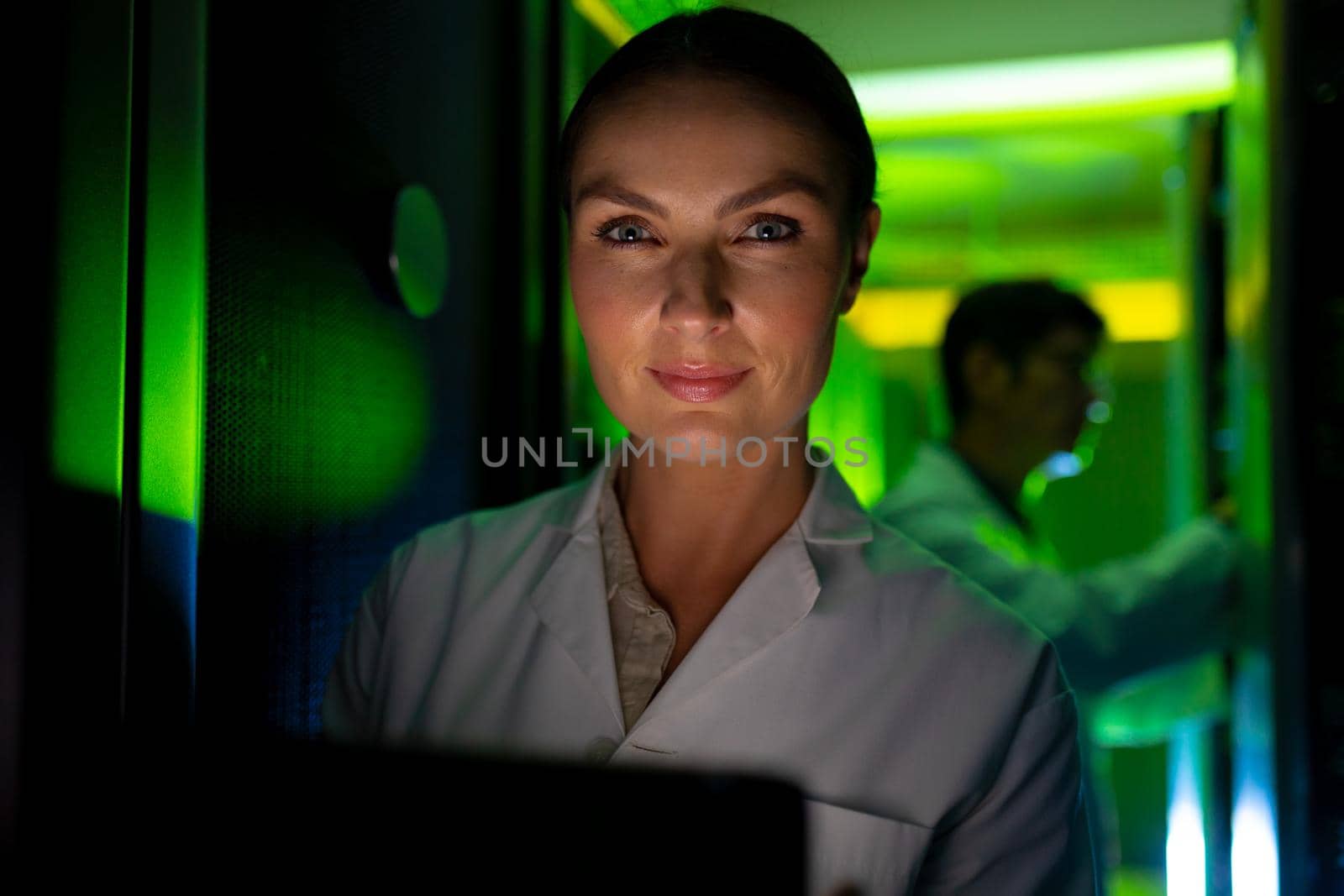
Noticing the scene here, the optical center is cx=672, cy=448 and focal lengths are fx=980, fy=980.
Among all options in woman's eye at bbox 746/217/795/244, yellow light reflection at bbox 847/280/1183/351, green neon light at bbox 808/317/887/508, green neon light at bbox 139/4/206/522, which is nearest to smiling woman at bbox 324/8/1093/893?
woman's eye at bbox 746/217/795/244

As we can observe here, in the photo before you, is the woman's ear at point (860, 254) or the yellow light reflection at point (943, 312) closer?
the woman's ear at point (860, 254)

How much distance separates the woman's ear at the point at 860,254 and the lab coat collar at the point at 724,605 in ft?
0.66

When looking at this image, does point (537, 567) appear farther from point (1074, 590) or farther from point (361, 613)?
point (1074, 590)

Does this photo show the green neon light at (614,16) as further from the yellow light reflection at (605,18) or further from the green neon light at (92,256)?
the green neon light at (92,256)

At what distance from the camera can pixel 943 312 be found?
3.54m

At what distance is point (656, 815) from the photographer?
1.37 feet

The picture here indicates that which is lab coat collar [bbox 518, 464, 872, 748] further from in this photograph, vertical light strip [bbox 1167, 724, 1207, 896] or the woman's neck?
vertical light strip [bbox 1167, 724, 1207, 896]

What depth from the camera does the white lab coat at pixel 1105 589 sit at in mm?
1631

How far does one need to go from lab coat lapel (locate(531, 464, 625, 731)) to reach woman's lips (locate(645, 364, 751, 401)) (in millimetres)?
254

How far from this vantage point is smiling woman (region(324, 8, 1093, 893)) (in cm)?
82

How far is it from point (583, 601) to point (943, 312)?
2857mm

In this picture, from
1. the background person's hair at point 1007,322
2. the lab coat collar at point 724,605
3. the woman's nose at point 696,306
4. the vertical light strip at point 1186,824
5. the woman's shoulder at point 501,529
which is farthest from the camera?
the background person's hair at point 1007,322

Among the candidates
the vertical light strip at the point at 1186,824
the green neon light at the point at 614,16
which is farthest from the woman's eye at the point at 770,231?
the vertical light strip at the point at 1186,824

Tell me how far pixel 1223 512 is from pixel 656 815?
165 cm
